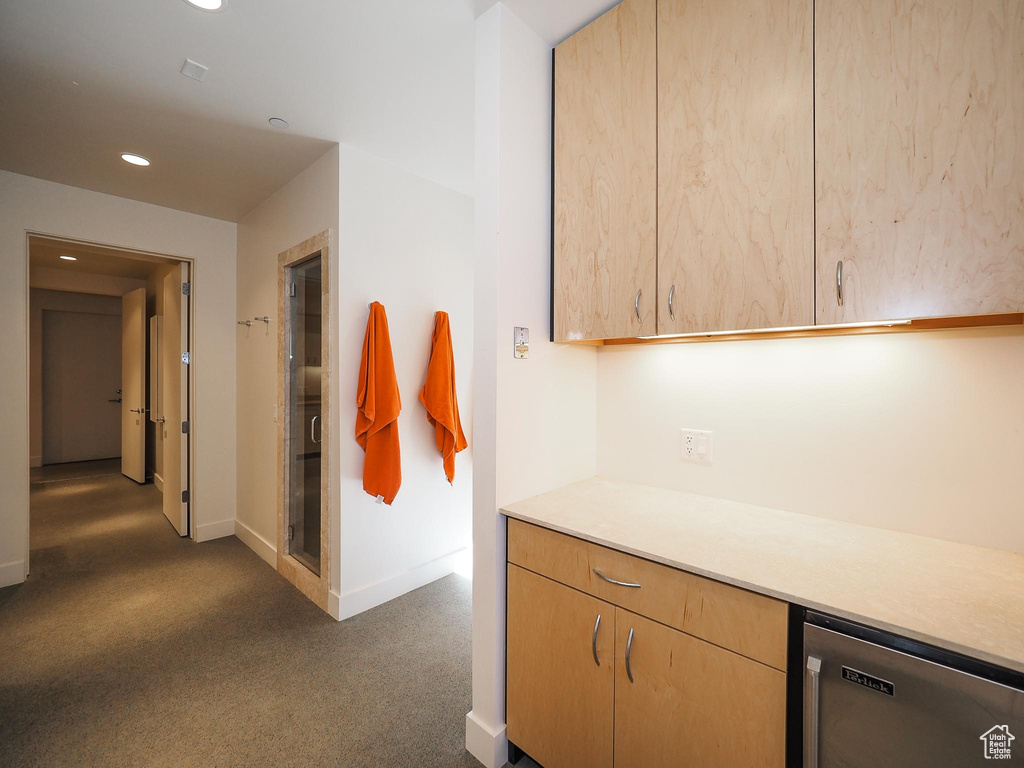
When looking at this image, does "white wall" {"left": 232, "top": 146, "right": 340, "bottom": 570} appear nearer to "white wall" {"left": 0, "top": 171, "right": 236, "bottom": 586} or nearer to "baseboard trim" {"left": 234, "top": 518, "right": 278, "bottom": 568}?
"baseboard trim" {"left": 234, "top": 518, "right": 278, "bottom": 568}

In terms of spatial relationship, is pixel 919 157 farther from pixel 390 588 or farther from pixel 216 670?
pixel 216 670

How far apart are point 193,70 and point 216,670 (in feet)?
8.99

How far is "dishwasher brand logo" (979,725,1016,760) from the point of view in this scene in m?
0.74

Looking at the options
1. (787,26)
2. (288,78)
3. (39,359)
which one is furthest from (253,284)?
(39,359)

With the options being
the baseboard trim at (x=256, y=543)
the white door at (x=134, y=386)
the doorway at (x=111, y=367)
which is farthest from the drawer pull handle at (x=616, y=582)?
the white door at (x=134, y=386)

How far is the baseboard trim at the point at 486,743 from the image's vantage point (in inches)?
60.0

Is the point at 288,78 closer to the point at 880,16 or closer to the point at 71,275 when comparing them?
the point at 880,16

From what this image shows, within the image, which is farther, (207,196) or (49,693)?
(207,196)

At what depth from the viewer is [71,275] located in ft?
17.7

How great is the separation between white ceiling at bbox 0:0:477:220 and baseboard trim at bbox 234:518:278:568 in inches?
103

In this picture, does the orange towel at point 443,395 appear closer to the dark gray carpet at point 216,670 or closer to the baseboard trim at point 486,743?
the dark gray carpet at point 216,670

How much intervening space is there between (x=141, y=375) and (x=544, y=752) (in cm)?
600

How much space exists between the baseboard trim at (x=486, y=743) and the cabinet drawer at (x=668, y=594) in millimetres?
650

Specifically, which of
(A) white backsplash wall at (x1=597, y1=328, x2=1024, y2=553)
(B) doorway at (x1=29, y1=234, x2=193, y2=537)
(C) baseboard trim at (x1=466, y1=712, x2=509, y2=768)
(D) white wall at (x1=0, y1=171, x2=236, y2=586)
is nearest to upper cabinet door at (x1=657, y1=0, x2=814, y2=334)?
(A) white backsplash wall at (x1=597, y1=328, x2=1024, y2=553)
